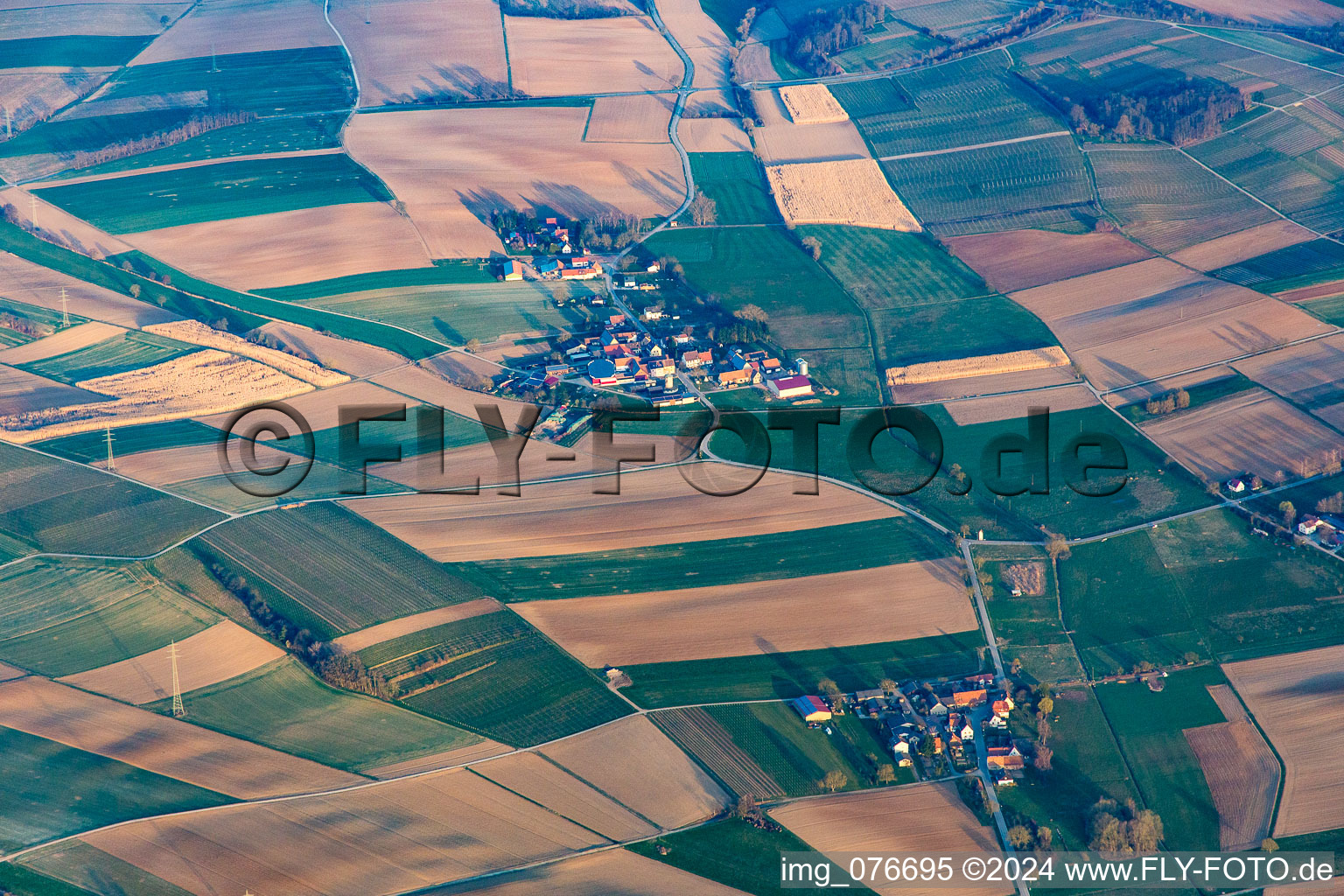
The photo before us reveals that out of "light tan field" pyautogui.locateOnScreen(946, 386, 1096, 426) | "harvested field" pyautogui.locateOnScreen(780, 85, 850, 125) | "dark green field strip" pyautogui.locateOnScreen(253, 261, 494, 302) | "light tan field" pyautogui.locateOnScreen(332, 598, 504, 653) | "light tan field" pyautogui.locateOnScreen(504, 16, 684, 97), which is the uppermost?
"light tan field" pyautogui.locateOnScreen(504, 16, 684, 97)

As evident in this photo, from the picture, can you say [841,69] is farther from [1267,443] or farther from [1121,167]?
[1267,443]

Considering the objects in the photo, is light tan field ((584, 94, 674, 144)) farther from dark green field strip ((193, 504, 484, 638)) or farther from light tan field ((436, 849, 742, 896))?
light tan field ((436, 849, 742, 896))

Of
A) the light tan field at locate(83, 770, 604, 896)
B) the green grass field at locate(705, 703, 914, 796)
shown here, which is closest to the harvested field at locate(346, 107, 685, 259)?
the green grass field at locate(705, 703, 914, 796)

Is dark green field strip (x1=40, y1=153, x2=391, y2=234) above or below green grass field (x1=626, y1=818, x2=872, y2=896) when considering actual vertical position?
above

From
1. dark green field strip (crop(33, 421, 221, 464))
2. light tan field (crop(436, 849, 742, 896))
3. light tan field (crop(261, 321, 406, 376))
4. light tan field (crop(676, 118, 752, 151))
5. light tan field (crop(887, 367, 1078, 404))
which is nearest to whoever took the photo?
light tan field (crop(436, 849, 742, 896))

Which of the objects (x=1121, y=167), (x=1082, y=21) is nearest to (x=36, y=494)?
(x=1121, y=167)

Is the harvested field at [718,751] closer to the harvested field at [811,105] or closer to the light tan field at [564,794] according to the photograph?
the light tan field at [564,794]

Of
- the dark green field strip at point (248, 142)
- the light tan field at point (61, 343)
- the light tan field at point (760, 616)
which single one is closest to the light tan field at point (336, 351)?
the light tan field at point (61, 343)
